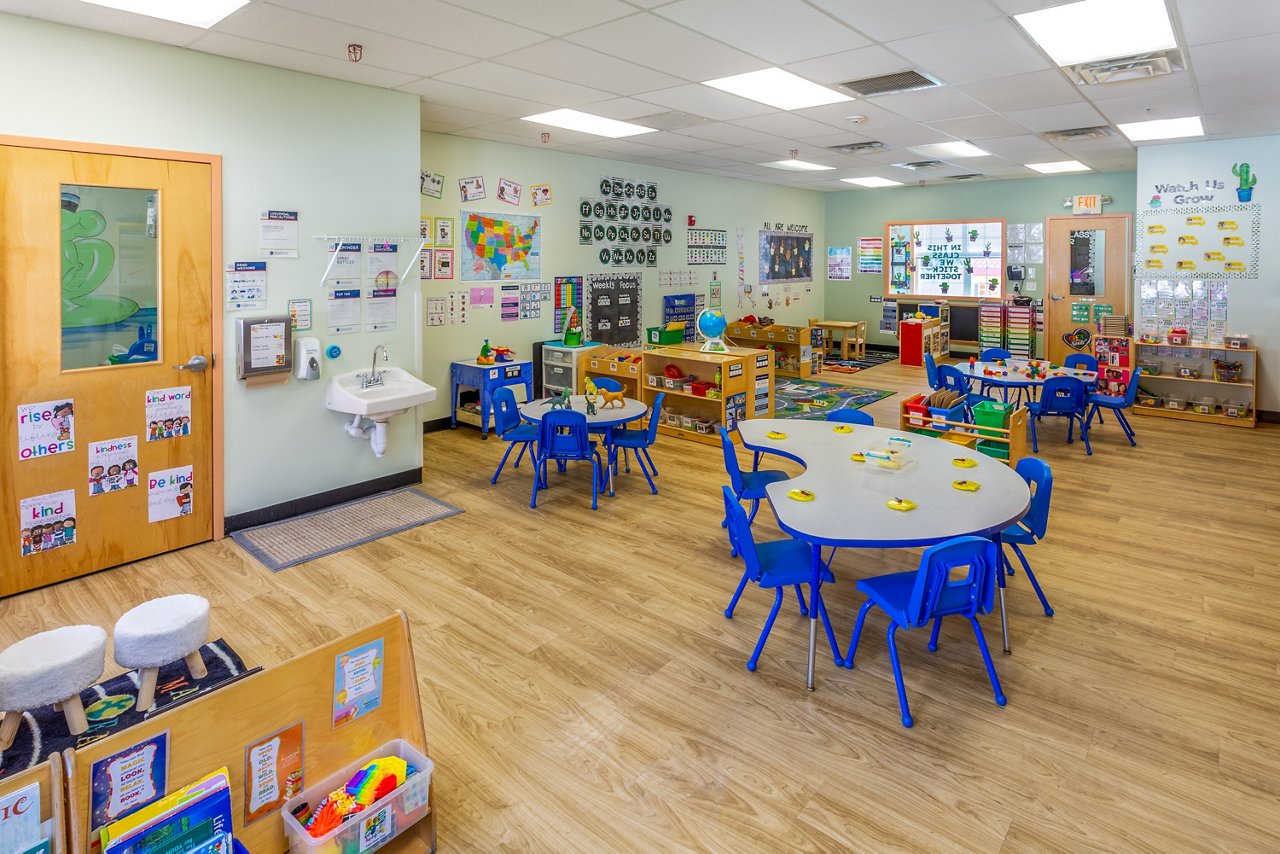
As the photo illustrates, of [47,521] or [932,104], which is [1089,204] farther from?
[47,521]

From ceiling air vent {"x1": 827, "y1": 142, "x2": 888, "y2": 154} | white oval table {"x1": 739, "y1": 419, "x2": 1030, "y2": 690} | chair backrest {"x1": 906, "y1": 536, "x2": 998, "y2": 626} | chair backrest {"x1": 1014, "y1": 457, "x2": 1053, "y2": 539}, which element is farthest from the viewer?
ceiling air vent {"x1": 827, "y1": 142, "x2": 888, "y2": 154}

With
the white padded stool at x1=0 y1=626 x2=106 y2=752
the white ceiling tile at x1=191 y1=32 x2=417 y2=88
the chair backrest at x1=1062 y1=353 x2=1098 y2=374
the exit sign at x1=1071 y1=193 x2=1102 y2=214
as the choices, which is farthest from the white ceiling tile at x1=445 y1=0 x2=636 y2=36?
the exit sign at x1=1071 y1=193 x2=1102 y2=214

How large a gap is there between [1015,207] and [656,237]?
5707 millimetres

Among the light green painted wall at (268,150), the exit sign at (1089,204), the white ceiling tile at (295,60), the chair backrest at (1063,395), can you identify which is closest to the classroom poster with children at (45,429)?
the light green painted wall at (268,150)

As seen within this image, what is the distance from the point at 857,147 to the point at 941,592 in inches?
240

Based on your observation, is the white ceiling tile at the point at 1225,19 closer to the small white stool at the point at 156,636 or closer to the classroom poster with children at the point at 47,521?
the small white stool at the point at 156,636

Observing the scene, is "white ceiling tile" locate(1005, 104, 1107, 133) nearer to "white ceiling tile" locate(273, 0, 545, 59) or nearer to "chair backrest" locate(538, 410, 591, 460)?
"white ceiling tile" locate(273, 0, 545, 59)

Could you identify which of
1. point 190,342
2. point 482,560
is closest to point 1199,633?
point 482,560

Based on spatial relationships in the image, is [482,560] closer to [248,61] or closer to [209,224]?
[209,224]

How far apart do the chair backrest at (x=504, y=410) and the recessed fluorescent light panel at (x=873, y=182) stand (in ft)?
23.9

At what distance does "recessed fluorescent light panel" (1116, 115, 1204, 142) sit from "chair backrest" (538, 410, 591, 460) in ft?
18.1

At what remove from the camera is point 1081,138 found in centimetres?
714

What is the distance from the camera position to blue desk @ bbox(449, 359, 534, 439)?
6832 mm

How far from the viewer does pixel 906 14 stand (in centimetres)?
361
